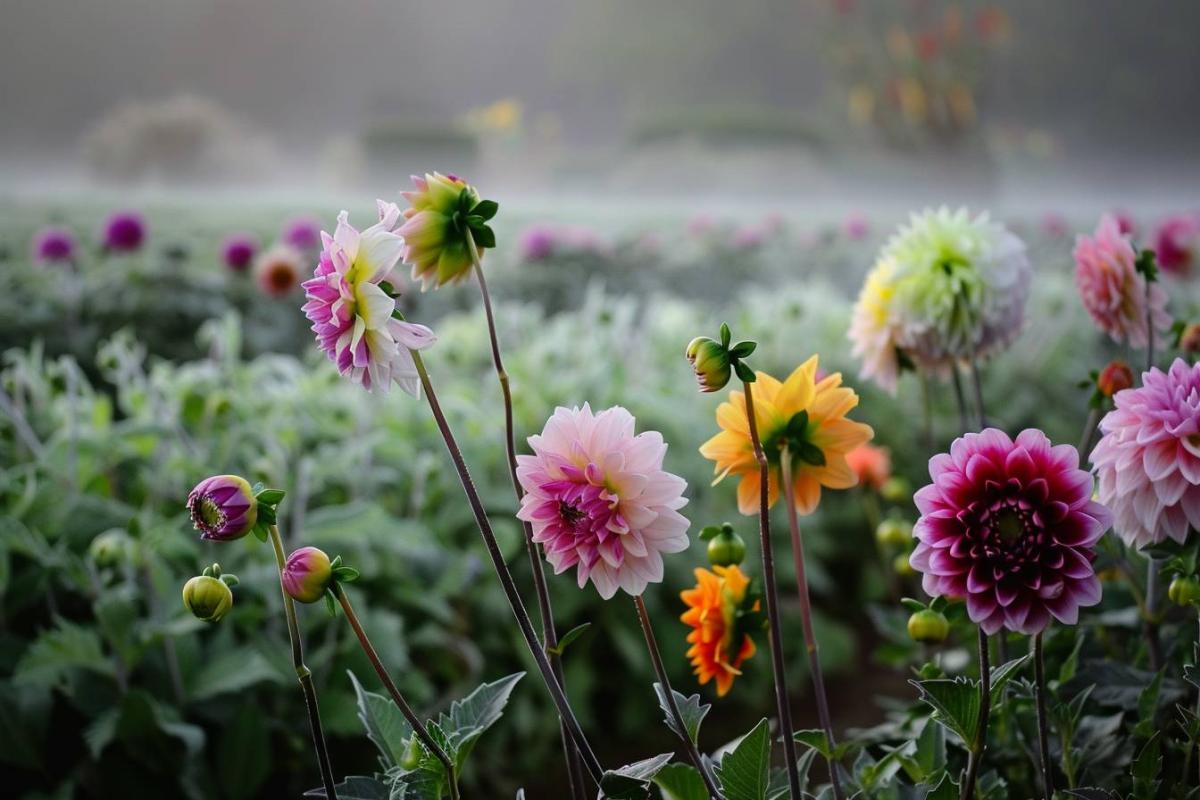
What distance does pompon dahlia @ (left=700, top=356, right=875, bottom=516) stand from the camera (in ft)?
1.52

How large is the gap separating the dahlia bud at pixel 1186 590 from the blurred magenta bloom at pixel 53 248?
173cm

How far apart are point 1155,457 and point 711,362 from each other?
0.21m

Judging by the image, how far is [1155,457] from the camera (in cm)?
43

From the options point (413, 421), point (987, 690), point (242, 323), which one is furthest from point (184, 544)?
point (242, 323)

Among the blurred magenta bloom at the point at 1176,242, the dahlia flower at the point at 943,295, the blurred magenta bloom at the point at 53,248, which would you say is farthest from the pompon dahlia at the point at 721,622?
the blurred magenta bloom at the point at 53,248

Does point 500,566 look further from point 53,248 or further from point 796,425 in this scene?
point 53,248

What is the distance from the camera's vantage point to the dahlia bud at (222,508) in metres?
0.37

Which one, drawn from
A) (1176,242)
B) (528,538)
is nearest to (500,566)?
(528,538)

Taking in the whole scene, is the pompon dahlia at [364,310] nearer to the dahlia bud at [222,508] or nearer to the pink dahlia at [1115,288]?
the dahlia bud at [222,508]

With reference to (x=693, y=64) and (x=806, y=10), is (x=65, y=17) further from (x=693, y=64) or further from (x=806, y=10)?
(x=806, y=10)

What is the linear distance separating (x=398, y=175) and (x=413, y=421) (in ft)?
5.43

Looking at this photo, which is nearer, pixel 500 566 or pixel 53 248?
pixel 500 566

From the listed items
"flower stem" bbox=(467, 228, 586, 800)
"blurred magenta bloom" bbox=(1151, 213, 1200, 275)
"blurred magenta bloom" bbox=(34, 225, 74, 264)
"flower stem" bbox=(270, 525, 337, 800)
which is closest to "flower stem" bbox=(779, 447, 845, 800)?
"flower stem" bbox=(467, 228, 586, 800)

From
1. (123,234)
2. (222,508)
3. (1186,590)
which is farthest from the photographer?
(123,234)
